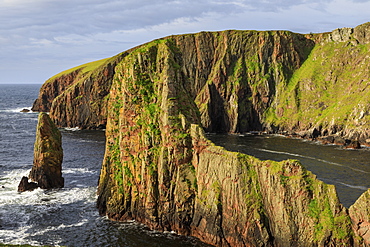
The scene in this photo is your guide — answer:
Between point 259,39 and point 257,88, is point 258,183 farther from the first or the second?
point 259,39

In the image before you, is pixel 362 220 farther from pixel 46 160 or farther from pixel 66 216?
pixel 46 160

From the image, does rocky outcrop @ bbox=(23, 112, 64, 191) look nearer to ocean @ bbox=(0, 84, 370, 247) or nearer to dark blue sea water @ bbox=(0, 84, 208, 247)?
dark blue sea water @ bbox=(0, 84, 208, 247)

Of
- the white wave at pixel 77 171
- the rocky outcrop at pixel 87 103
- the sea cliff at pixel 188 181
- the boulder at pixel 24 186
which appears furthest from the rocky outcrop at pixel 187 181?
the rocky outcrop at pixel 87 103

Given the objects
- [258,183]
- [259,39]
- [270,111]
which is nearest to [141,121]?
[258,183]

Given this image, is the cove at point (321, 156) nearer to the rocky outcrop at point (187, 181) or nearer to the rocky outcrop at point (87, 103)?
the rocky outcrop at point (187, 181)

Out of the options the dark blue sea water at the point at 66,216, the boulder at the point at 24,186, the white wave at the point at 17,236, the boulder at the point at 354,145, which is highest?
the boulder at the point at 354,145

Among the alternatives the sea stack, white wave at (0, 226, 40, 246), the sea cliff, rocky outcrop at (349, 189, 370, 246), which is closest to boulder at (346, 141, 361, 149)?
the sea cliff

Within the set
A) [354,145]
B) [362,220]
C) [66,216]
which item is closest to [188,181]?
[66,216]
